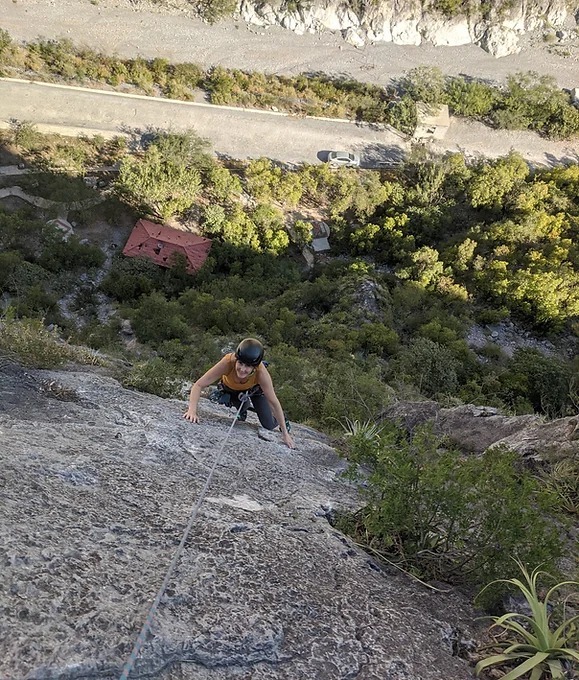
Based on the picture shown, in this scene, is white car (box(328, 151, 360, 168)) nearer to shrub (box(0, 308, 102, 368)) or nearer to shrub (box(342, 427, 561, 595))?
shrub (box(0, 308, 102, 368))

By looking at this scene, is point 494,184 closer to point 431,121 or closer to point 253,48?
point 431,121

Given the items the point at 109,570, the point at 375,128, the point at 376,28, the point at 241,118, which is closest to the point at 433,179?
the point at 375,128

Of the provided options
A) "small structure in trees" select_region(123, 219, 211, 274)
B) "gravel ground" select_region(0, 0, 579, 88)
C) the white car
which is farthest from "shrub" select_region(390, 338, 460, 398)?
"gravel ground" select_region(0, 0, 579, 88)

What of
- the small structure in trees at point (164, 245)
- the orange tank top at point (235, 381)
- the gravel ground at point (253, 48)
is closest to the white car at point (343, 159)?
the gravel ground at point (253, 48)

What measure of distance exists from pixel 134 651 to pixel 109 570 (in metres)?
0.80

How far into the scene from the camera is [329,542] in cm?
436

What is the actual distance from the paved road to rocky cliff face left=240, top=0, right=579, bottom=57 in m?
7.05

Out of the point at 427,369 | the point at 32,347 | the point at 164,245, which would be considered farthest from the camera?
the point at 164,245

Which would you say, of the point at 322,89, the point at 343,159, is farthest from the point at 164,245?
the point at 322,89

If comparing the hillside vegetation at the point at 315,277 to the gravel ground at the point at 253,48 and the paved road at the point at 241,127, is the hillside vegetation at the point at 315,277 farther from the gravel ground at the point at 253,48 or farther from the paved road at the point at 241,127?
the gravel ground at the point at 253,48

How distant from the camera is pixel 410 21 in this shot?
3256 centimetres

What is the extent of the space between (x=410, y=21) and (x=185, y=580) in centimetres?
3746

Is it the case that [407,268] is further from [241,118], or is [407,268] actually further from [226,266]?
[241,118]

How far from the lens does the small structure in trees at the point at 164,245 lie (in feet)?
73.4
